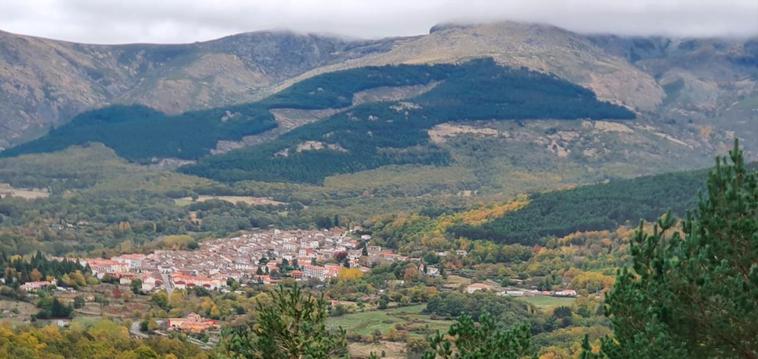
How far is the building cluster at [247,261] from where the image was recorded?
90812mm

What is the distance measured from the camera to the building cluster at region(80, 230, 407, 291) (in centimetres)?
9081

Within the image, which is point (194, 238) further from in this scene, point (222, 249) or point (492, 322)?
point (492, 322)

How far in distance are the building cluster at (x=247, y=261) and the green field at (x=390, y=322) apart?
16.6 metres

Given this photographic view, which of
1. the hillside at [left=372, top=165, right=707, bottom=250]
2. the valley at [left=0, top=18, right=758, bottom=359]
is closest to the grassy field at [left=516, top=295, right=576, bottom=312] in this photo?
the valley at [left=0, top=18, right=758, bottom=359]

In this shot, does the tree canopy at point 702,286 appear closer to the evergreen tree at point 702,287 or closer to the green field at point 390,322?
the evergreen tree at point 702,287

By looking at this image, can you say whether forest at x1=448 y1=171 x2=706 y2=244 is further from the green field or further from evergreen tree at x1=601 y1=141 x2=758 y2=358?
evergreen tree at x1=601 y1=141 x2=758 y2=358

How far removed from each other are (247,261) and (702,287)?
290 feet

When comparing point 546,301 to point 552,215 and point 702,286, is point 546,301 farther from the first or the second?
point 702,286

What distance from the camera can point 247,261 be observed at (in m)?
105

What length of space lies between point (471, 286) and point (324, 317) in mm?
66779

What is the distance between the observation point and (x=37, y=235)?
382ft

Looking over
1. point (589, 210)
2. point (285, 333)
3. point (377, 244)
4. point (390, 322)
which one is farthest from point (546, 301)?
point (285, 333)

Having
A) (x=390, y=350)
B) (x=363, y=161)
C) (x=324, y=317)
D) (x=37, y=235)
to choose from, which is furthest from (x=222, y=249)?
(x=324, y=317)

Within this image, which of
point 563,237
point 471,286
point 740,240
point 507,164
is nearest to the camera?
point 740,240
